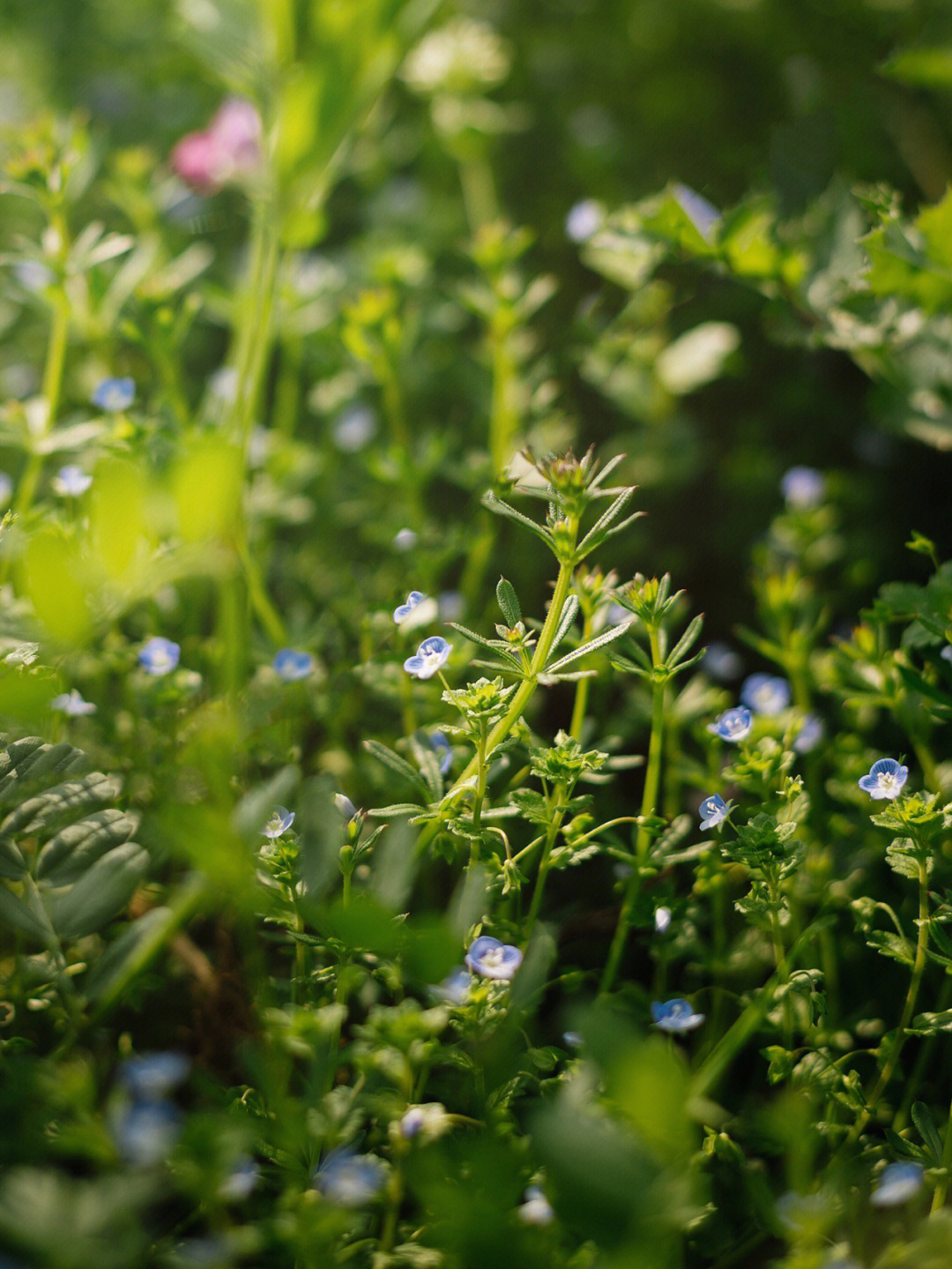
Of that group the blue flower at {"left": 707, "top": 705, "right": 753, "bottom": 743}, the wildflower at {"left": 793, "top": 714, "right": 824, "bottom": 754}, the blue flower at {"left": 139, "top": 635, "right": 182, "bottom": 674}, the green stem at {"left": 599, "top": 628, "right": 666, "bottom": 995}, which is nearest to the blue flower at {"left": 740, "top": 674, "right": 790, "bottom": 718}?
the wildflower at {"left": 793, "top": 714, "right": 824, "bottom": 754}

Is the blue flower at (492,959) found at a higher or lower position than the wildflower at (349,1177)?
higher

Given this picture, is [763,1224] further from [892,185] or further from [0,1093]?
[892,185]

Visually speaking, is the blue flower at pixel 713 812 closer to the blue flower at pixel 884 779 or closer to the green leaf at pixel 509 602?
the blue flower at pixel 884 779

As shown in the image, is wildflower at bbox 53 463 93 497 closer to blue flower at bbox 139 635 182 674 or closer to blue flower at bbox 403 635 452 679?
blue flower at bbox 139 635 182 674

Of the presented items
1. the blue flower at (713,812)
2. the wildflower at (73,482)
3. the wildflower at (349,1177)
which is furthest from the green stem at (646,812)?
the wildflower at (73,482)

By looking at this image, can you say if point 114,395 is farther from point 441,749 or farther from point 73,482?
point 441,749


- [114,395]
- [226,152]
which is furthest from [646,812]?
[226,152]

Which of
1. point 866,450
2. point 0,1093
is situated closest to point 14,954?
point 0,1093
